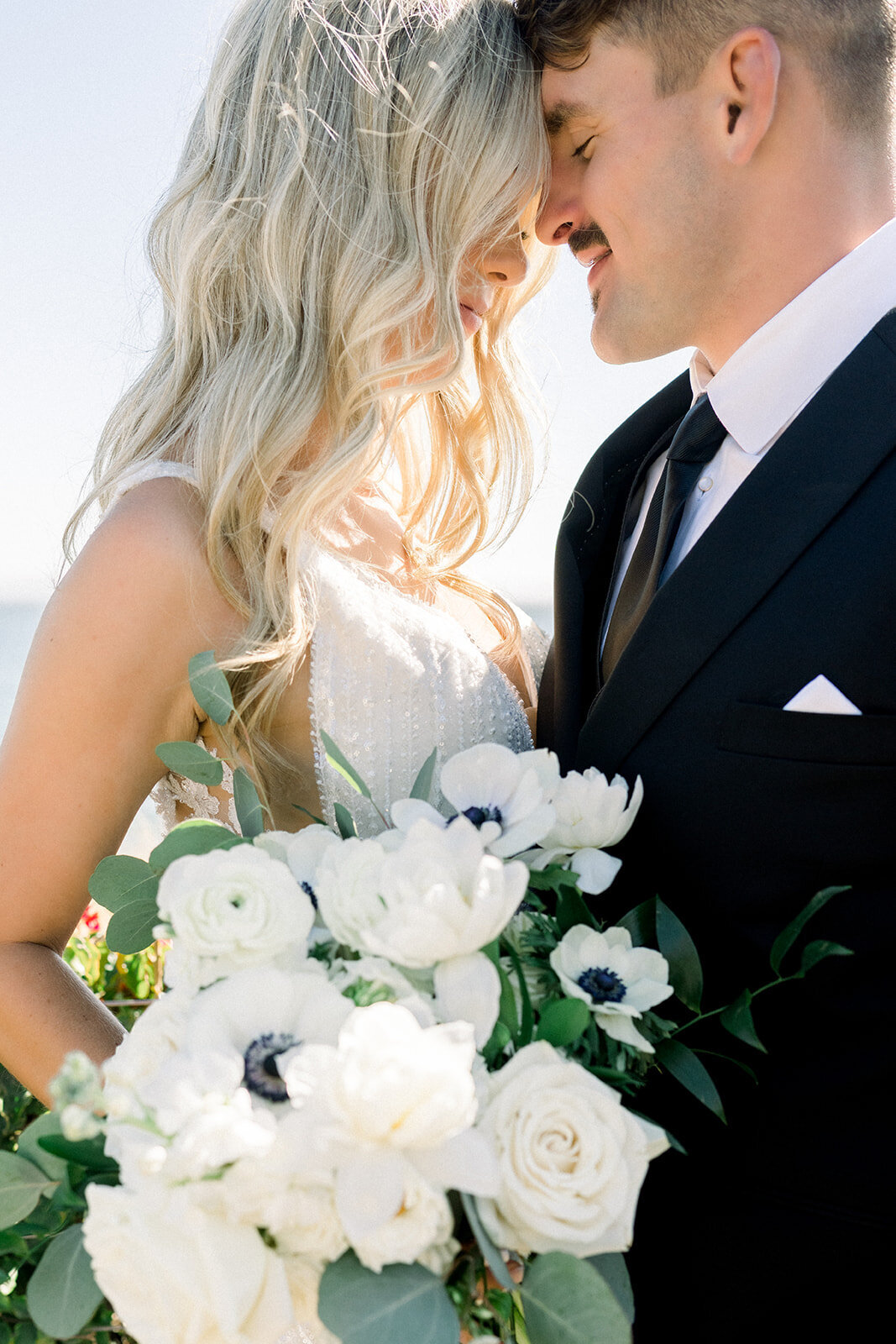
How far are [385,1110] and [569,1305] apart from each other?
0.28 meters

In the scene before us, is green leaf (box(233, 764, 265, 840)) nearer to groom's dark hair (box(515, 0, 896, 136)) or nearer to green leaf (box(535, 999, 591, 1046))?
green leaf (box(535, 999, 591, 1046))

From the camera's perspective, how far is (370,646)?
2.14m

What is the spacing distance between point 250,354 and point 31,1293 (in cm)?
171

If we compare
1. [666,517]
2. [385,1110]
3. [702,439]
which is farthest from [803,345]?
[385,1110]

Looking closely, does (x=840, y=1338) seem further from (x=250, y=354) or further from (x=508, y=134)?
(x=508, y=134)

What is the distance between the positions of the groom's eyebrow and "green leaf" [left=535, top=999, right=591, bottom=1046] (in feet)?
6.18

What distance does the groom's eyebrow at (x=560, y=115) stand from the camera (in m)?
2.18

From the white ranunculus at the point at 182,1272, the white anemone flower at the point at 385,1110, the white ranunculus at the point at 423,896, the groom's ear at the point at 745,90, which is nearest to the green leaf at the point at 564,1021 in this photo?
the white ranunculus at the point at 423,896

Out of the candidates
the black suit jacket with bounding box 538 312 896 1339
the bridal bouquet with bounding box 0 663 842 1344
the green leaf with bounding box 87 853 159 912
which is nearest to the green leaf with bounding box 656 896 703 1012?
the bridal bouquet with bounding box 0 663 842 1344

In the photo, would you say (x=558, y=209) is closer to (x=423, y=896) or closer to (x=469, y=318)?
(x=469, y=318)

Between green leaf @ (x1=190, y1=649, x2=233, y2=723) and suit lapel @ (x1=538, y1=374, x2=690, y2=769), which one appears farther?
suit lapel @ (x1=538, y1=374, x2=690, y2=769)

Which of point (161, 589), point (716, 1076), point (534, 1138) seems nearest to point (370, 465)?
point (161, 589)

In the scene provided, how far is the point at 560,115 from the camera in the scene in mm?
2215

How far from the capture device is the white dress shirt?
191 centimetres
